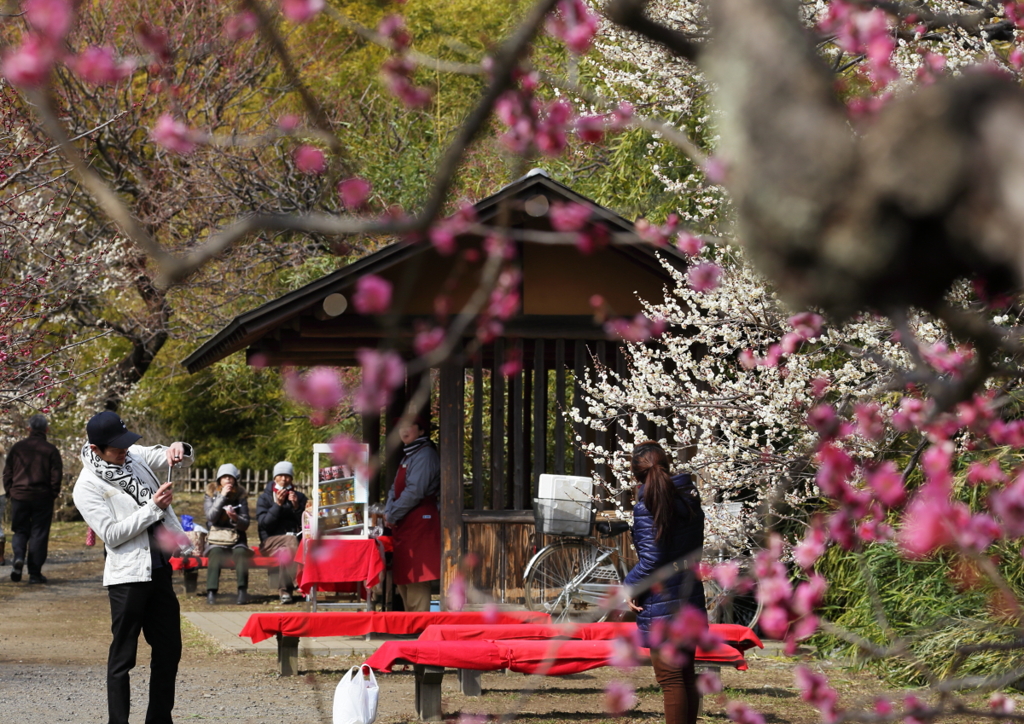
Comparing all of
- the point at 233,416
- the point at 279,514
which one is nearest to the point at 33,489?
the point at 279,514

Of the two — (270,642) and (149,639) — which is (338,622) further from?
(149,639)

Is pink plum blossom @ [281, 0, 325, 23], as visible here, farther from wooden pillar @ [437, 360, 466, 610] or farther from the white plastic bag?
wooden pillar @ [437, 360, 466, 610]

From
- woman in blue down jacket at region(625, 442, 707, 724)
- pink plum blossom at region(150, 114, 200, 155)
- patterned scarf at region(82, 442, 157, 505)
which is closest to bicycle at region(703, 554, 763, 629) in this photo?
woman in blue down jacket at region(625, 442, 707, 724)

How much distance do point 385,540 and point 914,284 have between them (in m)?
10.2

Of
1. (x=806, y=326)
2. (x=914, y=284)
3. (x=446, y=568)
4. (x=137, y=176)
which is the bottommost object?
(x=446, y=568)

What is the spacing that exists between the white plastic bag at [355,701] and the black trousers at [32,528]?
10183 mm

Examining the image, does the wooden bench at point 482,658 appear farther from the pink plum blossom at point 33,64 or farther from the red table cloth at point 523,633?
the pink plum blossom at point 33,64

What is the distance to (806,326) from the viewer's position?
4.39m

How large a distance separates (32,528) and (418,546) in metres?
7.08

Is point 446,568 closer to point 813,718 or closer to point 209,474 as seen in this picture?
point 813,718

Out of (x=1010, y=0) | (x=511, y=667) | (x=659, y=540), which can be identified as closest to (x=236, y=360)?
(x=511, y=667)

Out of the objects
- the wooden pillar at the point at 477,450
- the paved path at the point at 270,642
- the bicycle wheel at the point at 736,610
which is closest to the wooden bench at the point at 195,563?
the paved path at the point at 270,642

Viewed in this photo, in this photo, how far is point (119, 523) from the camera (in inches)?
248

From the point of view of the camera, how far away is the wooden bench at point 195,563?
13547 millimetres
